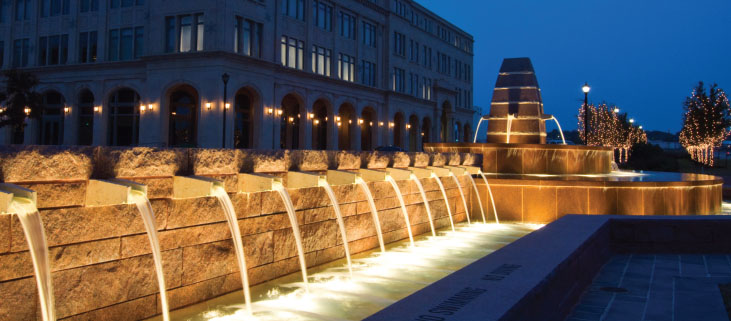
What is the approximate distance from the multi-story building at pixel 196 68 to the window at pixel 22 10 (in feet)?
0.25

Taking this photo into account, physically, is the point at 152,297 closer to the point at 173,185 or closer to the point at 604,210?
the point at 173,185

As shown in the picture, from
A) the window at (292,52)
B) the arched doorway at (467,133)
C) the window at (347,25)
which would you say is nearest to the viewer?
the window at (292,52)

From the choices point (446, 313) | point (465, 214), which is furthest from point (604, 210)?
point (446, 313)

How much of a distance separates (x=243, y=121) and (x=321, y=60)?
393 inches

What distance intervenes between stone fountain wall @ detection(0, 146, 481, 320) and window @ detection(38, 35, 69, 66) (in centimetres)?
3774

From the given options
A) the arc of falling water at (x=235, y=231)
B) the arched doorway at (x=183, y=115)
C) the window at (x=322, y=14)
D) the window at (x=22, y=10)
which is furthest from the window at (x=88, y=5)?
the arc of falling water at (x=235, y=231)

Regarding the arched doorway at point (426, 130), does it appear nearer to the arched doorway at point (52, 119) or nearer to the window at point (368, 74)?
the window at point (368, 74)

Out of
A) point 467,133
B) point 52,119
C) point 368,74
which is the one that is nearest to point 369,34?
point 368,74

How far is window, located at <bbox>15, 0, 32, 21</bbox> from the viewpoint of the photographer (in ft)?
137

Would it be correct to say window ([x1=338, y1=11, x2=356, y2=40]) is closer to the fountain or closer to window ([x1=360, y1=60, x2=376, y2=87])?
window ([x1=360, y1=60, x2=376, y2=87])

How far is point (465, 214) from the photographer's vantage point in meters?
16.7

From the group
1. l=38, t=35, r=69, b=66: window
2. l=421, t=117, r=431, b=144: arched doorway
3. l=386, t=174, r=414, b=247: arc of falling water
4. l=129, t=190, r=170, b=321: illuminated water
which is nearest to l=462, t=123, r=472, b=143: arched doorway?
l=421, t=117, r=431, b=144: arched doorway

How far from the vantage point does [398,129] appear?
203 ft

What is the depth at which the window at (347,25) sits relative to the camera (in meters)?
49.0
